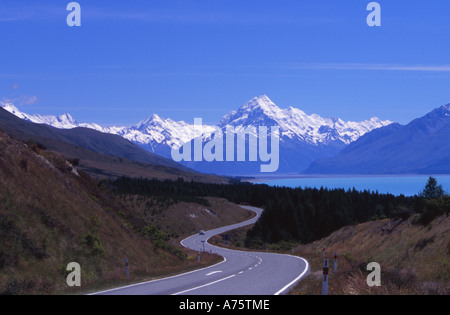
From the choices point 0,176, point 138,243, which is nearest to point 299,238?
point 138,243

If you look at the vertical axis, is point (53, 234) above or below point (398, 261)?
above

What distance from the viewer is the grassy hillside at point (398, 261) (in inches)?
563

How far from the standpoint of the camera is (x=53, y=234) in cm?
2189

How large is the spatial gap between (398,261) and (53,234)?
21.0 metres

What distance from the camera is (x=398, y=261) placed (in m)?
32.5

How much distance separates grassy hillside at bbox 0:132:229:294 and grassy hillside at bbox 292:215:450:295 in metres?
7.97

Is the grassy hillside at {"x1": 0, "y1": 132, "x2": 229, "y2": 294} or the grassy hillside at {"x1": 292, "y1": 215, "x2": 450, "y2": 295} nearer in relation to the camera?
the grassy hillside at {"x1": 292, "y1": 215, "x2": 450, "y2": 295}

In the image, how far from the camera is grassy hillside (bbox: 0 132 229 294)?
18.0 m

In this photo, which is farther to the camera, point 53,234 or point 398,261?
point 398,261
